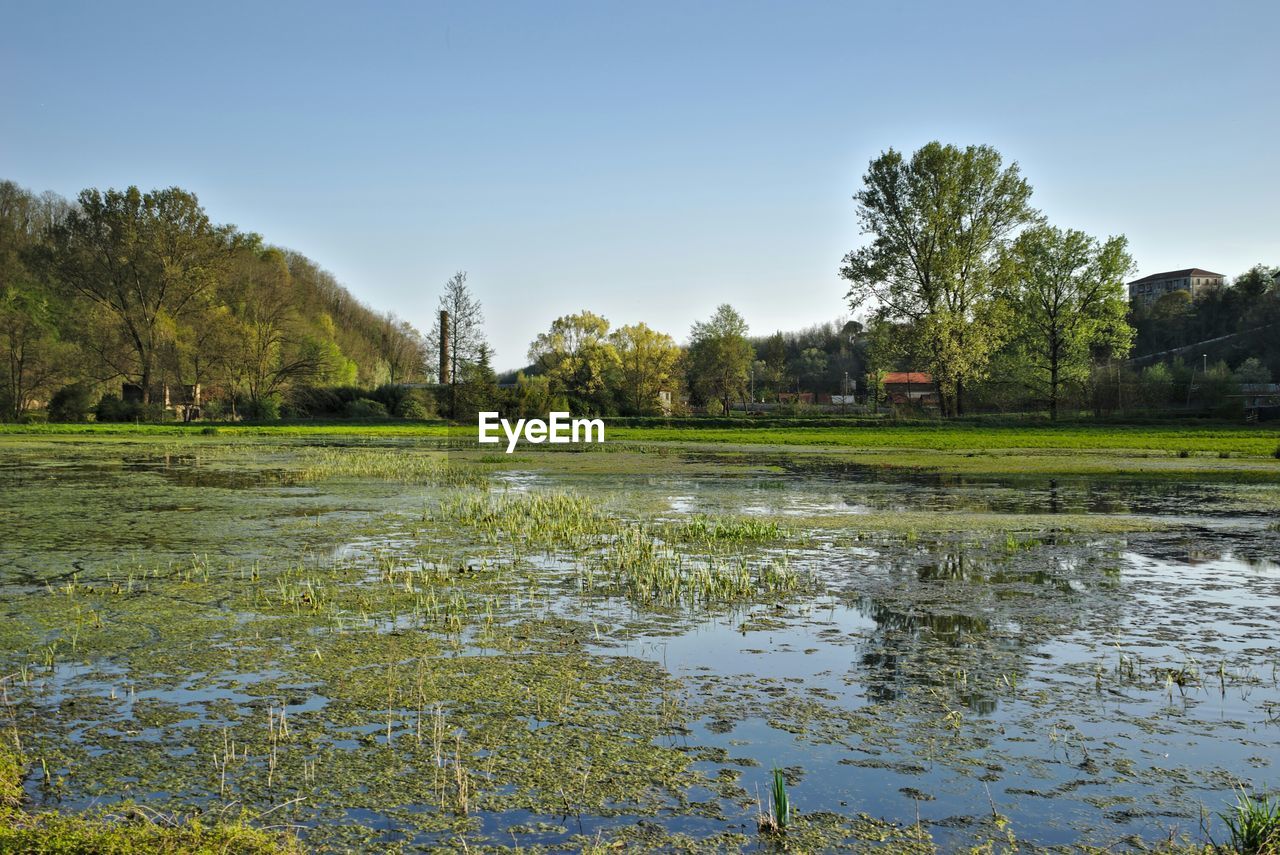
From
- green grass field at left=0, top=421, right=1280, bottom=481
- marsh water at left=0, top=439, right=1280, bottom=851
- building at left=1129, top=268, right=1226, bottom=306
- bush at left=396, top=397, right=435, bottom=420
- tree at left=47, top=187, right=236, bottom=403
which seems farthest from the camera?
building at left=1129, top=268, right=1226, bottom=306

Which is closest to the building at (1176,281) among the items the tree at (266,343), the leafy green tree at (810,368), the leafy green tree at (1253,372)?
Result: the leafy green tree at (810,368)

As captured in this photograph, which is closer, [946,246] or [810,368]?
[946,246]

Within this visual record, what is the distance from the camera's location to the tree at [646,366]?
75.2 metres

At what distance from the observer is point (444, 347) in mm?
63594

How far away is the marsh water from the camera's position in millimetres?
4641

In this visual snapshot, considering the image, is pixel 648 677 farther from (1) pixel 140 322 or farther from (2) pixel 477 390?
(1) pixel 140 322

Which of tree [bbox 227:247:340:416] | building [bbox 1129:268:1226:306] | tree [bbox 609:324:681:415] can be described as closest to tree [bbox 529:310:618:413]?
tree [bbox 609:324:681:415]

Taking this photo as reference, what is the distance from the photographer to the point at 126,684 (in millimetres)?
6574

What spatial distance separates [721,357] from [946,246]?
4306 centimetres

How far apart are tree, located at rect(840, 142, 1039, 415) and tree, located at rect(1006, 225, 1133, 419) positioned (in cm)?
589

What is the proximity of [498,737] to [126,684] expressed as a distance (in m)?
2.80

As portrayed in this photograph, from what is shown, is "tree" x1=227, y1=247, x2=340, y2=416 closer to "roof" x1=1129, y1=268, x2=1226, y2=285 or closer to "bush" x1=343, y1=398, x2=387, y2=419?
"bush" x1=343, y1=398, x2=387, y2=419

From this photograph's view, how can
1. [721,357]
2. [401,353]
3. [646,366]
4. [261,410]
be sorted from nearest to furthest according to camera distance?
[261,410], [646,366], [721,357], [401,353]

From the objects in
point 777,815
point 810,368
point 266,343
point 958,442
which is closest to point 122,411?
point 266,343
